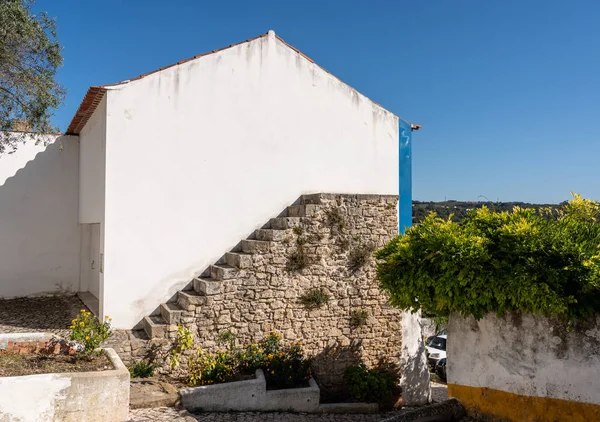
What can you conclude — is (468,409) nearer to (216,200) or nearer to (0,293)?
(216,200)

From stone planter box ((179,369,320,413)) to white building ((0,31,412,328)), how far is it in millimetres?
2198

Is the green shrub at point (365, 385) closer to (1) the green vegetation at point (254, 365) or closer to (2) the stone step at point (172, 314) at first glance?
(1) the green vegetation at point (254, 365)

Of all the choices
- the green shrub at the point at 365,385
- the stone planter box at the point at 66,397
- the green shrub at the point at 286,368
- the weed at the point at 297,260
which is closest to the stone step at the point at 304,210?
the weed at the point at 297,260

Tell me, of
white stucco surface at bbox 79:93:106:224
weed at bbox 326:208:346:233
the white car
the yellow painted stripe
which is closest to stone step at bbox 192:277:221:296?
white stucco surface at bbox 79:93:106:224

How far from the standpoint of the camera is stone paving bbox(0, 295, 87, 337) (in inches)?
350

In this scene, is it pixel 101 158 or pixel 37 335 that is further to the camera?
pixel 101 158

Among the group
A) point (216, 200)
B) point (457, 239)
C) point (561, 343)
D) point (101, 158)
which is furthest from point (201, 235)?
point (561, 343)

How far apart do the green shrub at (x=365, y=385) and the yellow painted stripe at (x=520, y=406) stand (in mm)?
3618

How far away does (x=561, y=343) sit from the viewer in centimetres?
499

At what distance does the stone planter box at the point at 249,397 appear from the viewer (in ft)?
23.8

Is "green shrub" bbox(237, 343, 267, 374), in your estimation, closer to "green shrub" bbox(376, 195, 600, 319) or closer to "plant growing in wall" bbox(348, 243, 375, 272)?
"plant growing in wall" bbox(348, 243, 375, 272)

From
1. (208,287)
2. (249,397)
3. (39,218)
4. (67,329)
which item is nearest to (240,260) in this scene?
(208,287)

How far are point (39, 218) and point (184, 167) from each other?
513 cm

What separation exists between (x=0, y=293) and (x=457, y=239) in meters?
10.9
